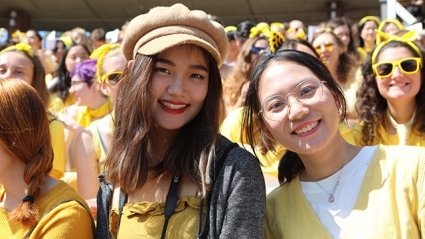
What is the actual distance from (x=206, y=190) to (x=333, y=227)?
0.46 metres

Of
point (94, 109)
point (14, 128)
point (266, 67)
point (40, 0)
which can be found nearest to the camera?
point (14, 128)

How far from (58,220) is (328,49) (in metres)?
3.50

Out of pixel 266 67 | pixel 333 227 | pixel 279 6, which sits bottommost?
pixel 333 227

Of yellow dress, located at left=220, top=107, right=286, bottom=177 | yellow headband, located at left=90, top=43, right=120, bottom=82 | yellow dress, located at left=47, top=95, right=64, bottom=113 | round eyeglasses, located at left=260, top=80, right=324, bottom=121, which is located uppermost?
yellow headband, located at left=90, top=43, right=120, bottom=82

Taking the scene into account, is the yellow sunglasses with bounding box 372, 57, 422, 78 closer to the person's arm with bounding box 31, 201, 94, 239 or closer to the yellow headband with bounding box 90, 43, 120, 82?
the yellow headband with bounding box 90, 43, 120, 82

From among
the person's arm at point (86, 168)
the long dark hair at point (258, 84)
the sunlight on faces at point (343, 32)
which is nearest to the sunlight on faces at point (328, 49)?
the sunlight on faces at point (343, 32)

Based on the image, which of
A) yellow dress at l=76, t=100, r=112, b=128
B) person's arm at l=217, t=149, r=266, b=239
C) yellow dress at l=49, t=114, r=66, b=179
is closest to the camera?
person's arm at l=217, t=149, r=266, b=239

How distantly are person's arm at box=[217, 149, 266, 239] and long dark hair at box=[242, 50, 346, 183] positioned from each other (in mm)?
367

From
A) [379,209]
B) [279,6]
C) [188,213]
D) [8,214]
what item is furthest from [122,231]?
[279,6]

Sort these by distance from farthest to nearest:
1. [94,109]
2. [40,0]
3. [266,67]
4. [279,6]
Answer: [40,0]
[279,6]
[94,109]
[266,67]

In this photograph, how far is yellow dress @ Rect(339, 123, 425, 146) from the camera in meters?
3.05

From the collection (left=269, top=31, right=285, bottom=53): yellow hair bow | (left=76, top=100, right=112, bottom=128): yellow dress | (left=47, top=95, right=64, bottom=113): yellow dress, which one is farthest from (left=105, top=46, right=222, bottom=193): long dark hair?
(left=47, top=95, right=64, bottom=113): yellow dress

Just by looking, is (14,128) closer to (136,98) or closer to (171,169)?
(136,98)

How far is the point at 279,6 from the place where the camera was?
10133 mm
